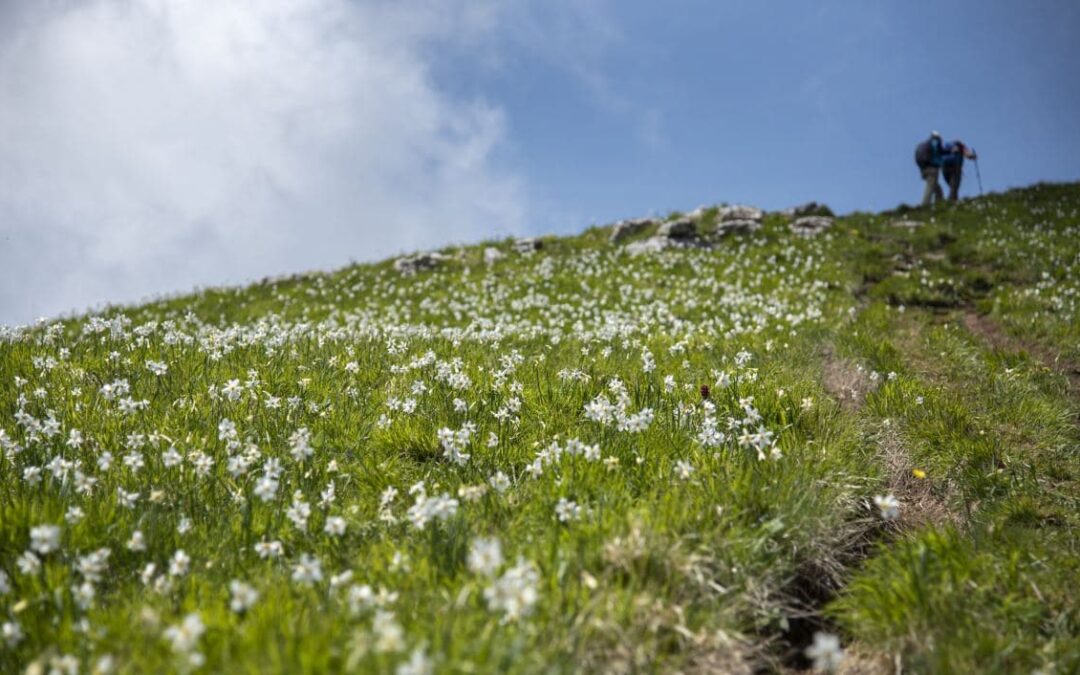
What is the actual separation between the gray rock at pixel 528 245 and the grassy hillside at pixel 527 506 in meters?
14.5

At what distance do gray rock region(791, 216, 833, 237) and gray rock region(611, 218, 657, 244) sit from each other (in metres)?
5.54

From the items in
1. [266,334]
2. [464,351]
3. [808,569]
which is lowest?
[808,569]

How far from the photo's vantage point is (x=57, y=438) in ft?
16.5

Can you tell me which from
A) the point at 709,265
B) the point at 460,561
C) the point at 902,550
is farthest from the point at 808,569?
the point at 709,265

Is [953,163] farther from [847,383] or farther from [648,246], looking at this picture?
[847,383]

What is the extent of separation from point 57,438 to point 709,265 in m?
17.4

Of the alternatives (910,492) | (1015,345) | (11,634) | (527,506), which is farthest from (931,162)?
(11,634)

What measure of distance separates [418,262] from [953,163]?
2588 cm

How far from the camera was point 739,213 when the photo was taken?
24.9m

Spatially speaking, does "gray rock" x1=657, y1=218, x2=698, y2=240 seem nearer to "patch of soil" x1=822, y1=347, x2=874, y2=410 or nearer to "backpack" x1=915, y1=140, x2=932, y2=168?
"backpack" x1=915, y1=140, x2=932, y2=168

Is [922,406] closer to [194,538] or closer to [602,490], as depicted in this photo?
[602,490]

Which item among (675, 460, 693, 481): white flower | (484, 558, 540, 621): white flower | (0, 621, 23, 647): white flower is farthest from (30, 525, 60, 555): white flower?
(675, 460, 693, 481): white flower

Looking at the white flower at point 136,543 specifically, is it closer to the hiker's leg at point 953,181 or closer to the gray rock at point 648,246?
the gray rock at point 648,246

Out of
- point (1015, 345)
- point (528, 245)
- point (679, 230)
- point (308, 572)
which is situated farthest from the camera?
point (528, 245)
